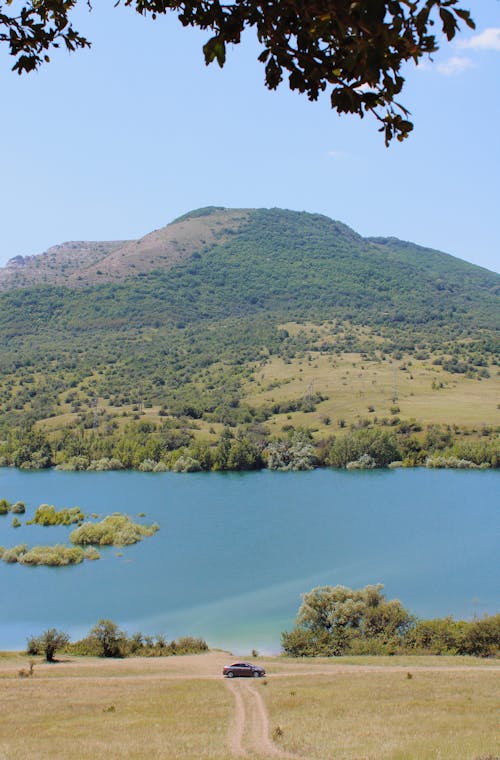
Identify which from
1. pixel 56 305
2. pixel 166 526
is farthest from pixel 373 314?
pixel 166 526

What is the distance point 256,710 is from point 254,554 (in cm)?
3010

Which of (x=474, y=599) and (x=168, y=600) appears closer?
(x=474, y=599)

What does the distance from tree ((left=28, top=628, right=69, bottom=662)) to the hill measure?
192 ft

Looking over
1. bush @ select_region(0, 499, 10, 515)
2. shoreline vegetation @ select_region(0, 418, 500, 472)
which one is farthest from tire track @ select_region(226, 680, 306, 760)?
shoreline vegetation @ select_region(0, 418, 500, 472)

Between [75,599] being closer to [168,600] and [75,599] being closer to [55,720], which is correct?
[168,600]

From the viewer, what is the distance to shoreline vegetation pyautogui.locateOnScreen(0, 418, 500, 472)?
81.4 metres

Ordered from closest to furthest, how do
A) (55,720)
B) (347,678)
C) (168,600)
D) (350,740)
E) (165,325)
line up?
(350,740) < (55,720) < (347,678) < (168,600) < (165,325)

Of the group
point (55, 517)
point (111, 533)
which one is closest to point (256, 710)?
point (111, 533)

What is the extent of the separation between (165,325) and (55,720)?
6196 inches

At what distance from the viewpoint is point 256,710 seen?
20.2 metres

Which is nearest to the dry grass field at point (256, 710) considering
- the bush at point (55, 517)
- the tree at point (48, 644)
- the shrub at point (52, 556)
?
the tree at point (48, 644)

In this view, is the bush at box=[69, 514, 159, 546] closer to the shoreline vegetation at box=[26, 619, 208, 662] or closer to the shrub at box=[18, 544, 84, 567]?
the shrub at box=[18, 544, 84, 567]

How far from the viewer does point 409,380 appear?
4419 inches

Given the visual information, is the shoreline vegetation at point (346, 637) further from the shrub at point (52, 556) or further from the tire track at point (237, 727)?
the shrub at point (52, 556)
